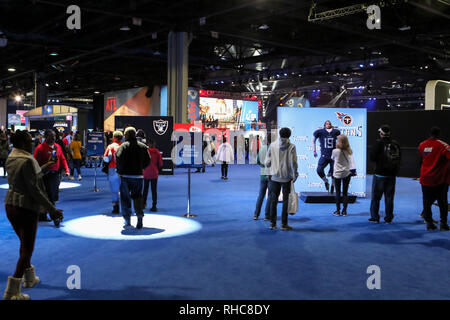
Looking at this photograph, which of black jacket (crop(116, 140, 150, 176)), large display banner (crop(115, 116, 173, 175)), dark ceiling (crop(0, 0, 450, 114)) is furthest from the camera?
dark ceiling (crop(0, 0, 450, 114))

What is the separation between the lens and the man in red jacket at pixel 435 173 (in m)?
6.84

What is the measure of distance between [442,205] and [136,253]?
5143 millimetres

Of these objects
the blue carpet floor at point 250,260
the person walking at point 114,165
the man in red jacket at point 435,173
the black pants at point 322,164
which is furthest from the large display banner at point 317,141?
the person walking at point 114,165

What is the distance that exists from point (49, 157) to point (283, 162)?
385cm

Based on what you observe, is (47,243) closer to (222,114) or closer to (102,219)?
(102,219)

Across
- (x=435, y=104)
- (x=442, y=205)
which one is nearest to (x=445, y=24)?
(x=435, y=104)

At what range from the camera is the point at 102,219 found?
25.2ft

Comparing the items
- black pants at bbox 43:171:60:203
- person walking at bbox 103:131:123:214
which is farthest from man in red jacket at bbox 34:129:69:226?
person walking at bbox 103:131:123:214

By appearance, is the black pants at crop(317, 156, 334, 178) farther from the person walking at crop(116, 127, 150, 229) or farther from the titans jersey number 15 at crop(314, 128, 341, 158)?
the person walking at crop(116, 127, 150, 229)

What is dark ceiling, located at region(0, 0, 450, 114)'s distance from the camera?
1395cm

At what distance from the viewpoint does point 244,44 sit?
19.9 metres

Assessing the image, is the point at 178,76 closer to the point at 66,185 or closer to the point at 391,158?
the point at 66,185

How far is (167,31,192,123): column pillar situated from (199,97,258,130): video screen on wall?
11.8m

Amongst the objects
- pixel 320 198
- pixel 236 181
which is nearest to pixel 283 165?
pixel 320 198
